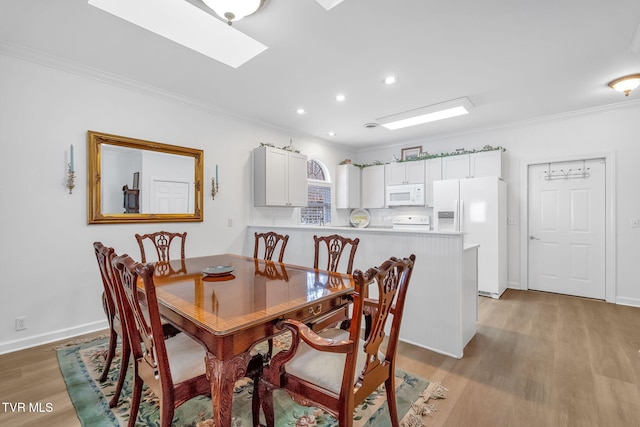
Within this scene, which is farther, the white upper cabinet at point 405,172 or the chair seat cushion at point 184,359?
the white upper cabinet at point 405,172

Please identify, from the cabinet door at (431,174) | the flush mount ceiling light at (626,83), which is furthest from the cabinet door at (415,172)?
the flush mount ceiling light at (626,83)

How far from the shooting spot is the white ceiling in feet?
6.80

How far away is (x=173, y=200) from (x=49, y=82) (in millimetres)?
1506

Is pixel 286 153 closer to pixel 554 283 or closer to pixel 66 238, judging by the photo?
pixel 66 238

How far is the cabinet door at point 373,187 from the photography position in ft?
19.4

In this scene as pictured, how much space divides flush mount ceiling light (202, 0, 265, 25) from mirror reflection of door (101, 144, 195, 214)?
1940mm

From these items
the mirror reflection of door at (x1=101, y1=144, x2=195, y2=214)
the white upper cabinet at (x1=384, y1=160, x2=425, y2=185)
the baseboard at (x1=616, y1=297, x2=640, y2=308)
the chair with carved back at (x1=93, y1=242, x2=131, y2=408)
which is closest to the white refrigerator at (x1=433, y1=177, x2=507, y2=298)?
the white upper cabinet at (x1=384, y1=160, x2=425, y2=185)

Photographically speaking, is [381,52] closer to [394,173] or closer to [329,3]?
[329,3]

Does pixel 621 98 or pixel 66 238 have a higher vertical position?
pixel 621 98

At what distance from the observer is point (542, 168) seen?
4.40 m

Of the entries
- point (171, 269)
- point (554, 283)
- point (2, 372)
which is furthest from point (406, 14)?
point (554, 283)

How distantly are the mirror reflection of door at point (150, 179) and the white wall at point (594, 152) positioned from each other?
4552 millimetres

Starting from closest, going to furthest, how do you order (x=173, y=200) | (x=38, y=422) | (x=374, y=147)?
(x=38, y=422)
(x=173, y=200)
(x=374, y=147)

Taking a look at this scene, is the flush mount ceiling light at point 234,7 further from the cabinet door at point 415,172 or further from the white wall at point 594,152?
the white wall at point 594,152
